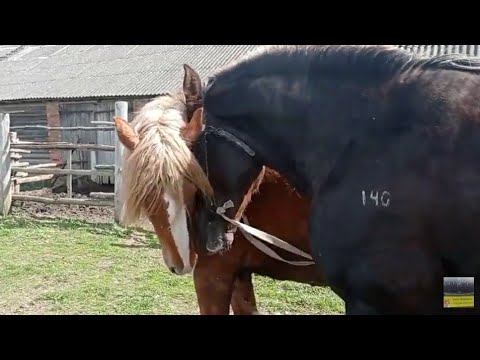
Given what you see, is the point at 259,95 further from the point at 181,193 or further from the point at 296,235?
the point at 296,235

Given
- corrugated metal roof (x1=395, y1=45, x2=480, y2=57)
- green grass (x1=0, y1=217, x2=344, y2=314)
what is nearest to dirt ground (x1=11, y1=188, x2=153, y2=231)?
green grass (x1=0, y1=217, x2=344, y2=314)

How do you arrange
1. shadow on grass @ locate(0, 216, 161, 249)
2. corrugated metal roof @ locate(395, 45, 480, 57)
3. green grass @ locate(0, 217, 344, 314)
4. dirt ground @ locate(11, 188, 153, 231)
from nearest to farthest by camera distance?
corrugated metal roof @ locate(395, 45, 480, 57)
green grass @ locate(0, 217, 344, 314)
shadow on grass @ locate(0, 216, 161, 249)
dirt ground @ locate(11, 188, 153, 231)

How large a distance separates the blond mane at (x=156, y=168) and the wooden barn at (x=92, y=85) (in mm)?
10745

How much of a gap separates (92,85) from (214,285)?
13.8 m

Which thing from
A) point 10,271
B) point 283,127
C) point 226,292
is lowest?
point 10,271

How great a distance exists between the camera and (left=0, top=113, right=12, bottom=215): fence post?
9.13 metres

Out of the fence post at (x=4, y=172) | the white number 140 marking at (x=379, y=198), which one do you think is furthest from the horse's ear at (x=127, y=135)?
the fence post at (x=4, y=172)

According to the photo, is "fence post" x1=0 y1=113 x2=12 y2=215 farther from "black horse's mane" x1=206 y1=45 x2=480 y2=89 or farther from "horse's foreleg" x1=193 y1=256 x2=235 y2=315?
"black horse's mane" x1=206 y1=45 x2=480 y2=89

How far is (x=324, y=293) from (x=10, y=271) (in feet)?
12.7

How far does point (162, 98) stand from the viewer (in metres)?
2.56

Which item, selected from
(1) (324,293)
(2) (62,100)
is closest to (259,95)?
(1) (324,293)

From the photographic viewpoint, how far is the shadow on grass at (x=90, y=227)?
290 inches

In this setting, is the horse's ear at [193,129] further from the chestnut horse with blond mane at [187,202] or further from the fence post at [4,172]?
the fence post at [4,172]

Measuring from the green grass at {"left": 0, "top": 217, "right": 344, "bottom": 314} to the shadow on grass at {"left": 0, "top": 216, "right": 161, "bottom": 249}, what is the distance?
0.7 inches
